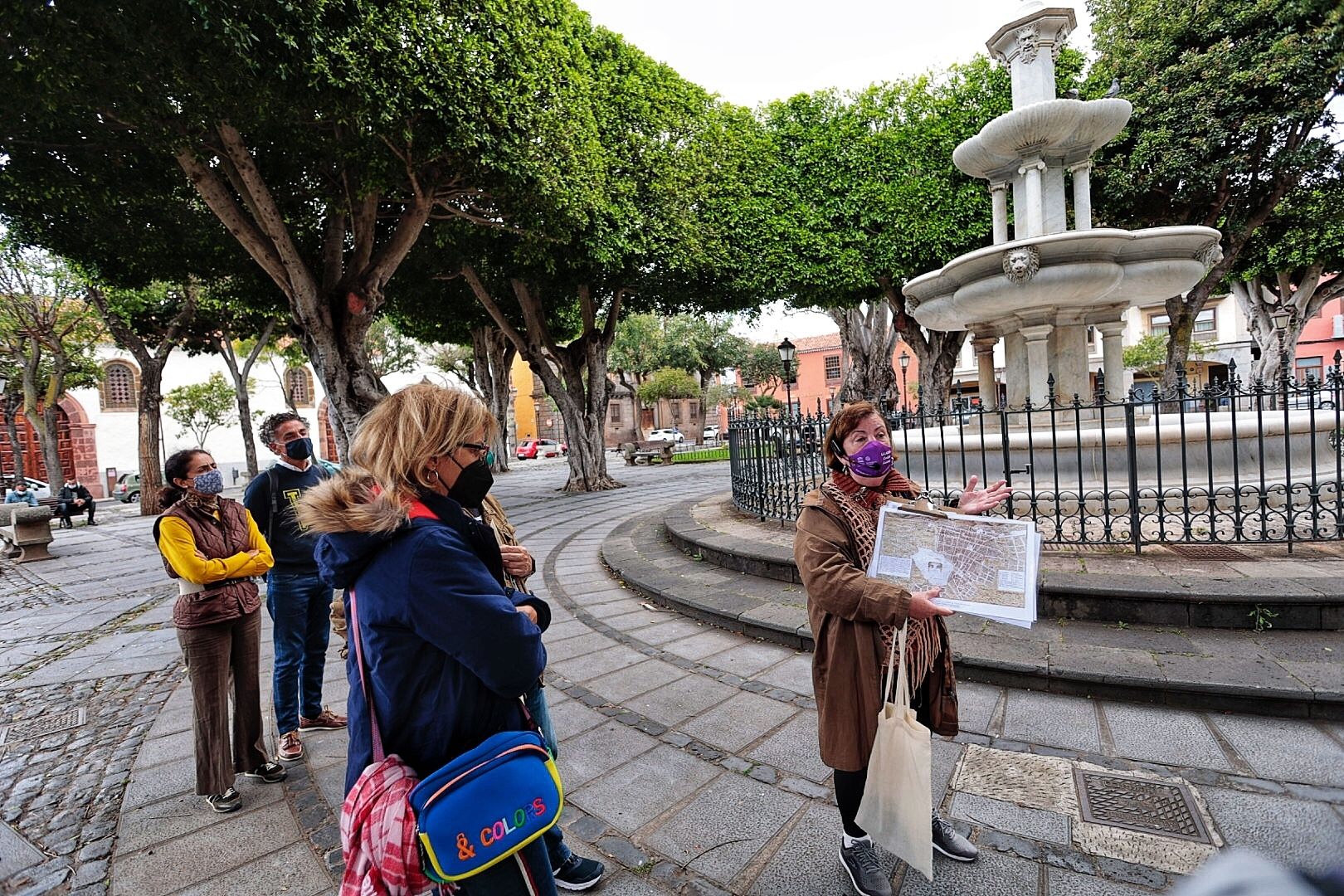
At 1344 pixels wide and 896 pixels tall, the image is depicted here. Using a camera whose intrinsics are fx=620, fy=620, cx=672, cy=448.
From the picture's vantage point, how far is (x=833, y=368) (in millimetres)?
49938

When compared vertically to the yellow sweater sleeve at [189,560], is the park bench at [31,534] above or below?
below

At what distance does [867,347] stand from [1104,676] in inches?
791

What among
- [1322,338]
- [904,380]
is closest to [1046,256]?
[904,380]

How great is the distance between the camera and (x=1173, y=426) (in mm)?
6469

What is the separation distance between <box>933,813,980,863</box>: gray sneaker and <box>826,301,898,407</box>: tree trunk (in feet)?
65.7

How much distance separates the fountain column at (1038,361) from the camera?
8016 mm

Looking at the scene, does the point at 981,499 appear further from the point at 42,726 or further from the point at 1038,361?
the point at 1038,361

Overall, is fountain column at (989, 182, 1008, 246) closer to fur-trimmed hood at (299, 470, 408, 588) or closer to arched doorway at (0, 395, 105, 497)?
fur-trimmed hood at (299, 470, 408, 588)

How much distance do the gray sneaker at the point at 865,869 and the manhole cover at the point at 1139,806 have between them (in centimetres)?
94

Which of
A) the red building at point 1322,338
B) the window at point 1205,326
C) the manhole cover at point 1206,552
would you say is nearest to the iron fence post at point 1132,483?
the manhole cover at point 1206,552

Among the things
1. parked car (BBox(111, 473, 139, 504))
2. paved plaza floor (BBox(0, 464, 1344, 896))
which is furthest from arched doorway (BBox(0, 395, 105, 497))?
paved plaza floor (BBox(0, 464, 1344, 896))

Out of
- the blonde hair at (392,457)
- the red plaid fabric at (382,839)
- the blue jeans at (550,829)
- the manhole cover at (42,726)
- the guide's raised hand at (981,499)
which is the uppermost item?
the blonde hair at (392,457)

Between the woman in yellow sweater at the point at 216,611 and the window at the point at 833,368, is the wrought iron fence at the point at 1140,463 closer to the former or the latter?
the woman in yellow sweater at the point at 216,611

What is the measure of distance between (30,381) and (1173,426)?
27.1m
